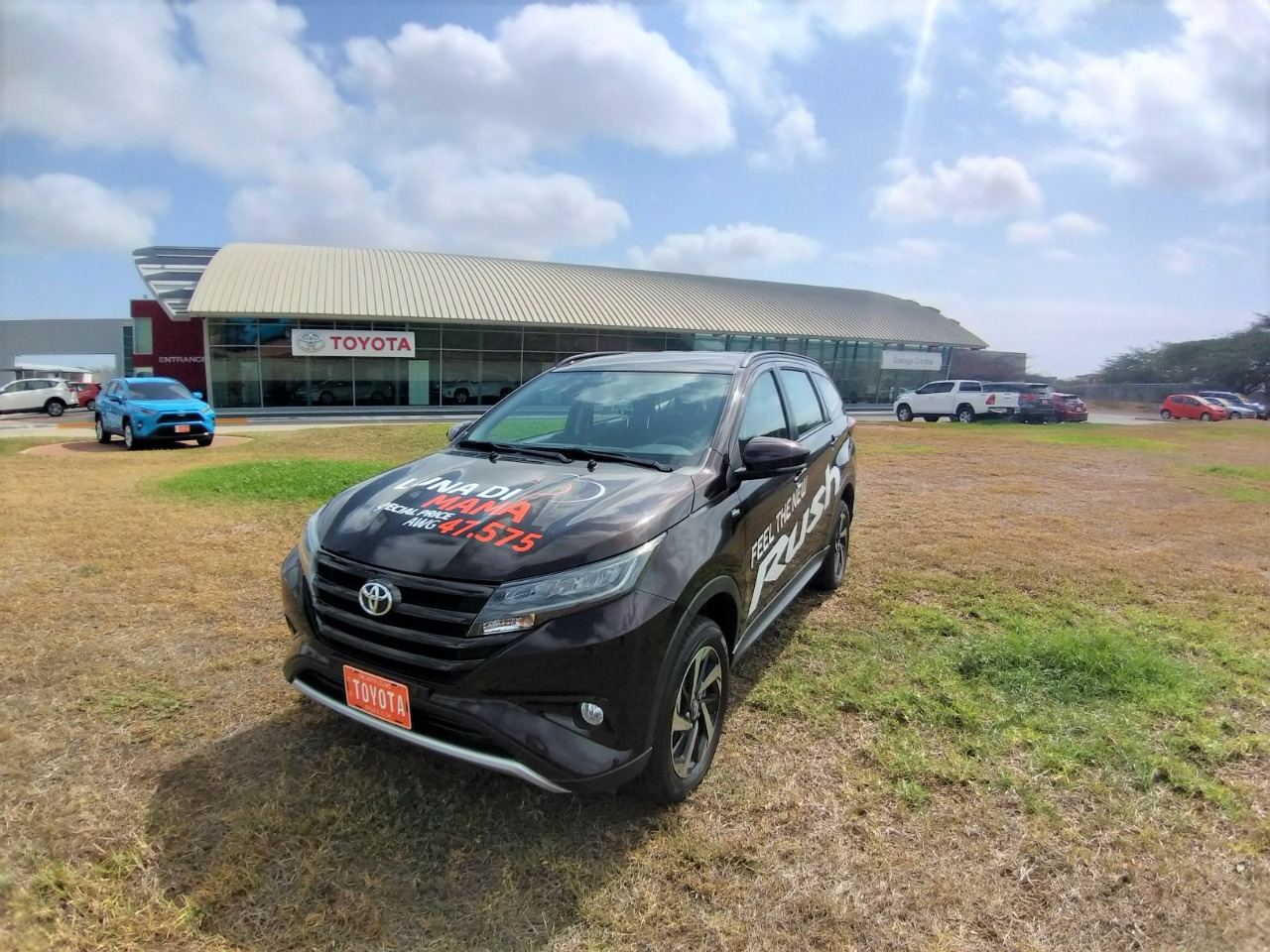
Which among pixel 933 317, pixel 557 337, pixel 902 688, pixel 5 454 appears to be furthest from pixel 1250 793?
pixel 933 317

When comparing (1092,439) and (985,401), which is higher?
(985,401)

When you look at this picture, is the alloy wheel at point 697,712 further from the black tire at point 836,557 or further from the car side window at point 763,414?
the black tire at point 836,557

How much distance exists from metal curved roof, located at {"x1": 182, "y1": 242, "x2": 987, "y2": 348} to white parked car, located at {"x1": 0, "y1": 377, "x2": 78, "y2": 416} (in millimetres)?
7437

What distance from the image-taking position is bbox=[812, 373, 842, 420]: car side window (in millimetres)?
5187

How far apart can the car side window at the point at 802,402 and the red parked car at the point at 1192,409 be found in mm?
40975

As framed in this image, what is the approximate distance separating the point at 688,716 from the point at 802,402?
252 centimetres

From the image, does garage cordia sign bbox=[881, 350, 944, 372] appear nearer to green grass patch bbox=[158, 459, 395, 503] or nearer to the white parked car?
green grass patch bbox=[158, 459, 395, 503]

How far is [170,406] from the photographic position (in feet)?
48.1

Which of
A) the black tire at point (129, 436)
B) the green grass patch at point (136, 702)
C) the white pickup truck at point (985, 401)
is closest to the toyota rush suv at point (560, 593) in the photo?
the green grass patch at point (136, 702)

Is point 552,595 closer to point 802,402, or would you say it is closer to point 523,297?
point 802,402

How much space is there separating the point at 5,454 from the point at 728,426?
16.4 metres

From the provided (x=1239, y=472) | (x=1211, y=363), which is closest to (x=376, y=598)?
(x=1239, y=472)

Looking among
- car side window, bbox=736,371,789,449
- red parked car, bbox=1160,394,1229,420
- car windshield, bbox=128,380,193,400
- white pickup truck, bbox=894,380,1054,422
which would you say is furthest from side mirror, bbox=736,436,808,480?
red parked car, bbox=1160,394,1229,420

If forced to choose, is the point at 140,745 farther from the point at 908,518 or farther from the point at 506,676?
the point at 908,518
